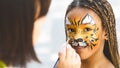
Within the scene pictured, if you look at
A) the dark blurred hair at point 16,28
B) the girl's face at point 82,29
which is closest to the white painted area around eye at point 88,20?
the girl's face at point 82,29

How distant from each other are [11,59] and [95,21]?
468 mm

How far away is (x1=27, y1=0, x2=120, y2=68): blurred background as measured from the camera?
1.50m

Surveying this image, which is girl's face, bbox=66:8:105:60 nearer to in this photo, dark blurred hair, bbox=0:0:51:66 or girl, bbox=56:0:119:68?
girl, bbox=56:0:119:68

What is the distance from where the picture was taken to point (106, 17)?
1528mm

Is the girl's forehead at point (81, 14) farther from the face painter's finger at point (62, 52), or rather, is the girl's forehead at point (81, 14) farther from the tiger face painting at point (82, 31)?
the face painter's finger at point (62, 52)

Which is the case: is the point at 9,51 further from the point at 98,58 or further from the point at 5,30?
the point at 98,58

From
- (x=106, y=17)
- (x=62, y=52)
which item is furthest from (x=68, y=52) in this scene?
(x=106, y=17)

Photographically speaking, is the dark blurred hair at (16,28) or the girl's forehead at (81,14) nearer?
the dark blurred hair at (16,28)

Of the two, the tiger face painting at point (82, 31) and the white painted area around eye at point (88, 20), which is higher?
the white painted area around eye at point (88, 20)

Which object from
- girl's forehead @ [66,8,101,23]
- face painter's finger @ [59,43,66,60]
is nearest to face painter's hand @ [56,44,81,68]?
face painter's finger @ [59,43,66,60]

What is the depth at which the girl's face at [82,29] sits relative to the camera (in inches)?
59.4

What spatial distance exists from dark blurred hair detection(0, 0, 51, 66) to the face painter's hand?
0.19 meters

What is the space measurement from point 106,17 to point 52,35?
0.29 metres

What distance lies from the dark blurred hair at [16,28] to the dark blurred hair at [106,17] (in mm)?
201
